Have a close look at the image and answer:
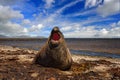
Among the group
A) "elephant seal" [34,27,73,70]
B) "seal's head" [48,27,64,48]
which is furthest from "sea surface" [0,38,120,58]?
"seal's head" [48,27,64,48]

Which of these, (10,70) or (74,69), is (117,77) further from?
(10,70)

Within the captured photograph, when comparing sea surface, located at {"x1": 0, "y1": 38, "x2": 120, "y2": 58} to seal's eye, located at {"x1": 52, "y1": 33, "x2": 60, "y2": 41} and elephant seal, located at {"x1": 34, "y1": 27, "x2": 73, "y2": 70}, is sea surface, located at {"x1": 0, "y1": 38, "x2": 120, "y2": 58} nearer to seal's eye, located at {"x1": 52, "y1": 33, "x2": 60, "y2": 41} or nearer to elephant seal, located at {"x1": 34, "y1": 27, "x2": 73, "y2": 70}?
elephant seal, located at {"x1": 34, "y1": 27, "x2": 73, "y2": 70}

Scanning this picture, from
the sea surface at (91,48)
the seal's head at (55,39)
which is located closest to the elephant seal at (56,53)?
the seal's head at (55,39)

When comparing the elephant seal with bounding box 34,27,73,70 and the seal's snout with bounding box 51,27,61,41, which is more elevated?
the seal's snout with bounding box 51,27,61,41

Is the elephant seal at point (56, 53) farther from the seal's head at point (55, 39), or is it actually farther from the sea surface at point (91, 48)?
the sea surface at point (91, 48)

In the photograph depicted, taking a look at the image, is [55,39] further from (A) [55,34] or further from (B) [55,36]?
(A) [55,34]

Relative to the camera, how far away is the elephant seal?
11670mm

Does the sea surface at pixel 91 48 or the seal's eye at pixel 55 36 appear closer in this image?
the seal's eye at pixel 55 36

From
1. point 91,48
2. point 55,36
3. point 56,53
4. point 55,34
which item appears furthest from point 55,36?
point 91,48

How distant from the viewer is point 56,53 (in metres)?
11.8

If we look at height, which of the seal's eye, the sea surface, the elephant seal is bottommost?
the sea surface

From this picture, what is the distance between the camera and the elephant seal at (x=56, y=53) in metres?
11.7

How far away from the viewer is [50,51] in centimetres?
1184

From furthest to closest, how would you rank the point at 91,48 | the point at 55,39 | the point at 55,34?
the point at 91,48, the point at 55,39, the point at 55,34
